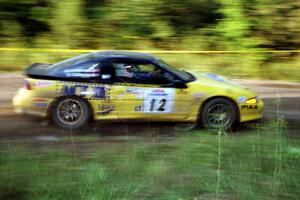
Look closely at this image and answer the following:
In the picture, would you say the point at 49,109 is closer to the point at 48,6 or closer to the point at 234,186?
the point at 234,186

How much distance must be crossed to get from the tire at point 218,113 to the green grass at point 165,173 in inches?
110

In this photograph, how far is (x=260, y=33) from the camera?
17.9 meters

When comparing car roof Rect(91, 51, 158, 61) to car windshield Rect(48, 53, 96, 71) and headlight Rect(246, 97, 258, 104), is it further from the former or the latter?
headlight Rect(246, 97, 258, 104)

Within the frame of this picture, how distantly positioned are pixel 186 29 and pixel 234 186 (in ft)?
47.6

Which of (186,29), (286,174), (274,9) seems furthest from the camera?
(186,29)

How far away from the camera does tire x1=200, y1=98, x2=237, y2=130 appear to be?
8844 mm

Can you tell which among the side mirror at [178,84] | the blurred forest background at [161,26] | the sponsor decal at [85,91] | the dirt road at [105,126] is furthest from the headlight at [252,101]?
the blurred forest background at [161,26]

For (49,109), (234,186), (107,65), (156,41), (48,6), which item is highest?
(48,6)

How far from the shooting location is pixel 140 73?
8797mm

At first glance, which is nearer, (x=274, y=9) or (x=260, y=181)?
(x=260, y=181)

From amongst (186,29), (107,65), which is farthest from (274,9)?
(107,65)

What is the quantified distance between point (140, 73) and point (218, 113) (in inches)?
58.9

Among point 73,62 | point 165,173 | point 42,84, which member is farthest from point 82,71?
point 165,173

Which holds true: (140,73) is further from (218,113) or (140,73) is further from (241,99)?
(241,99)
